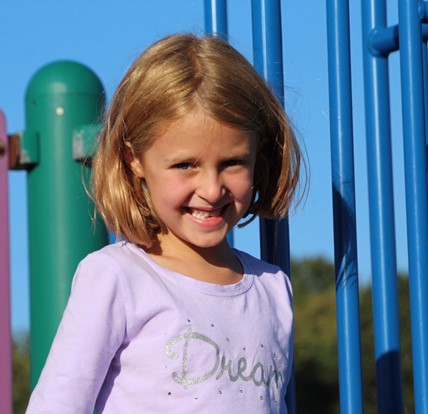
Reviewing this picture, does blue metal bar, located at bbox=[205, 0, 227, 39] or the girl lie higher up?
blue metal bar, located at bbox=[205, 0, 227, 39]

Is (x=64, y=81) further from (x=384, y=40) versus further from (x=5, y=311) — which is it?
(x=384, y=40)

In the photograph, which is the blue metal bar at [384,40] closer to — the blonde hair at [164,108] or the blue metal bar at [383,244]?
the blue metal bar at [383,244]

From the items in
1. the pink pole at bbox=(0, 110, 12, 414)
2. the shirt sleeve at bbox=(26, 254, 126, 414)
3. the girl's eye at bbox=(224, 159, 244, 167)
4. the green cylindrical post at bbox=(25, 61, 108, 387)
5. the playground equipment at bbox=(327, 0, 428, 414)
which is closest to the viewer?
the shirt sleeve at bbox=(26, 254, 126, 414)

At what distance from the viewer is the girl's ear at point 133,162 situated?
2.06 m

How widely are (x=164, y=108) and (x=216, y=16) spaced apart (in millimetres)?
555

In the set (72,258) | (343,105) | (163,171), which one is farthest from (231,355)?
(72,258)

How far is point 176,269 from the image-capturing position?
2023mm

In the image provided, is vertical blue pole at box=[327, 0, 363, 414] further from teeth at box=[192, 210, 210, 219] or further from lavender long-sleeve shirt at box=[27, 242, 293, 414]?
teeth at box=[192, 210, 210, 219]

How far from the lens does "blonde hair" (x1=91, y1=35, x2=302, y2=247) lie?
198 cm

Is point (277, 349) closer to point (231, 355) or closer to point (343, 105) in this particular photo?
point (231, 355)

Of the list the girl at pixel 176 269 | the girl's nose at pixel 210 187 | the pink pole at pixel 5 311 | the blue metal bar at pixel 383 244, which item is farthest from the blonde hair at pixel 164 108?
the pink pole at pixel 5 311

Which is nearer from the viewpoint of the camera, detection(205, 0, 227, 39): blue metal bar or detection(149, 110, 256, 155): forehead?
detection(149, 110, 256, 155): forehead

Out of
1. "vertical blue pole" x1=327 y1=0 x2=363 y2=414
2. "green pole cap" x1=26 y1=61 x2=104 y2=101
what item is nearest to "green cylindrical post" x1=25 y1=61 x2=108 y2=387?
"green pole cap" x1=26 y1=61 x2=104 y2=101

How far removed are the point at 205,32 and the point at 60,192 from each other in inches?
40.2
